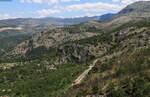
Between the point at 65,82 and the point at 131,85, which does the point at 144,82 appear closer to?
the point at 131,85

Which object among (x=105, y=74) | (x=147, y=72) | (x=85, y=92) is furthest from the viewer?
(x=105, y=74)

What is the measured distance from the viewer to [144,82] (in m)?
97.8

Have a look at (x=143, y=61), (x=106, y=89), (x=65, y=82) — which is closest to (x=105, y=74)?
(x=143, y=61)

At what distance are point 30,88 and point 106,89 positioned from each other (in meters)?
104

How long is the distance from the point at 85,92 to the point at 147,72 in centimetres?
3272

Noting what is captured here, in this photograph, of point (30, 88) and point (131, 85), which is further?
point (30, 88)

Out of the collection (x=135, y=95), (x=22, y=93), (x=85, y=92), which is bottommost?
(x=22, y=93)

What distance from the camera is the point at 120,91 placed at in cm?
9750

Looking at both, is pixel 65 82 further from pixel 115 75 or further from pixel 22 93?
pixel 115 75

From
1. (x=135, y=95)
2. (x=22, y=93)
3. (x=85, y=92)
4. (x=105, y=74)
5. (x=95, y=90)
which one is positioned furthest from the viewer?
(x=22, y=93)

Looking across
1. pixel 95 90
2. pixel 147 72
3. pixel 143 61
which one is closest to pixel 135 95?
pixel 147 72

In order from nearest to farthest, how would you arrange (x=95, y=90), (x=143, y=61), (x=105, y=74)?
1. (x=95, y=90)
2. (x=143, y=61)
3. (x=105, y=74)

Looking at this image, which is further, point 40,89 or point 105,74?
point 40,89

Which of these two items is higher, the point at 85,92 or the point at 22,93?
the point at 85,92
